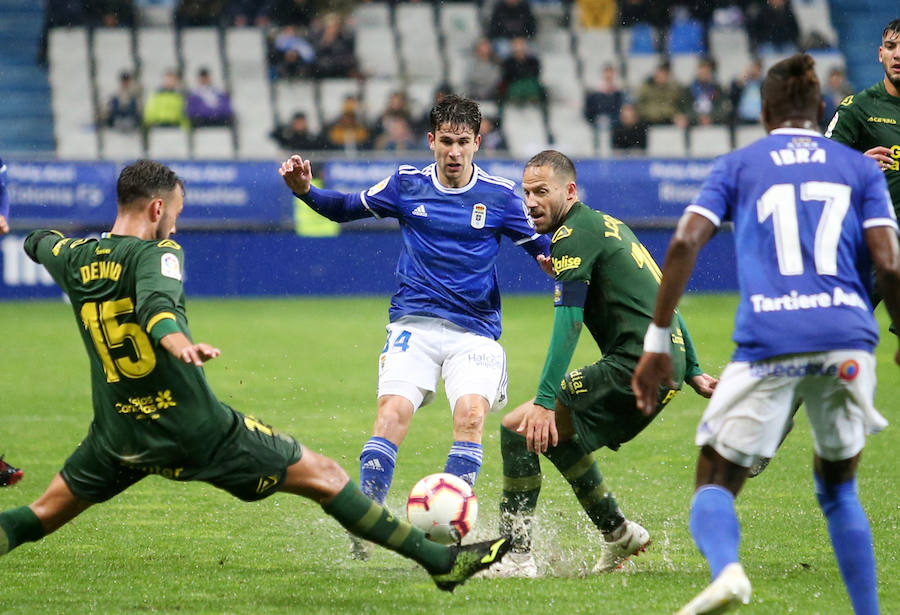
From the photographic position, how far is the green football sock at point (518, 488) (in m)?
5.84

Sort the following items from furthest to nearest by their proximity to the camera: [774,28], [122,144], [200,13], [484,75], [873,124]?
1. [200,13]
2. [774,28]
3. [484,75]
4. [122,144]
5. [873,124]

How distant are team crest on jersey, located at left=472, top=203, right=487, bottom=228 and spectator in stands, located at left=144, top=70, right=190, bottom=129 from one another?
16.3 m

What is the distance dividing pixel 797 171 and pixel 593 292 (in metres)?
1.76

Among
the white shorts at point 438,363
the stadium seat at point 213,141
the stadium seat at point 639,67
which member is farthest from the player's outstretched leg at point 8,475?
the stadium seat at point 639,67

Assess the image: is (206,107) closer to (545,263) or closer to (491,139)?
(491,139)

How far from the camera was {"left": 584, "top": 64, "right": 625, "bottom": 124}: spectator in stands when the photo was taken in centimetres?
2248

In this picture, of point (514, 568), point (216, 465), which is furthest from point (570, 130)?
point (216, 465)

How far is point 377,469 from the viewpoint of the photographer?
19.6 ft

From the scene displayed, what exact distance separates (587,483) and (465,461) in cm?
60

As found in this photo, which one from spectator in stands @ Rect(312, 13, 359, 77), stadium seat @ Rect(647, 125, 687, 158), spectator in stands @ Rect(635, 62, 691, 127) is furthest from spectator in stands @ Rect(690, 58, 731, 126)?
spectator in stands @ Rect(312, 13, 359, 77)

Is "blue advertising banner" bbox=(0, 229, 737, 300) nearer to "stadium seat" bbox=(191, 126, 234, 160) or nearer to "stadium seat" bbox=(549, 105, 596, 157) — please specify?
"stadium seat" bbox=(191, 126, 234, 160)

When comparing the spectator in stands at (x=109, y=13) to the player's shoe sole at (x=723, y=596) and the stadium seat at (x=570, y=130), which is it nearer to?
the stadium seat at (x=570, y=130)

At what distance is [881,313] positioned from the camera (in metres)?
16.9

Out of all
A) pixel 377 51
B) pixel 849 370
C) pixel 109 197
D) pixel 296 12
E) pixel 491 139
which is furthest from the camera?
pixel 377 51
